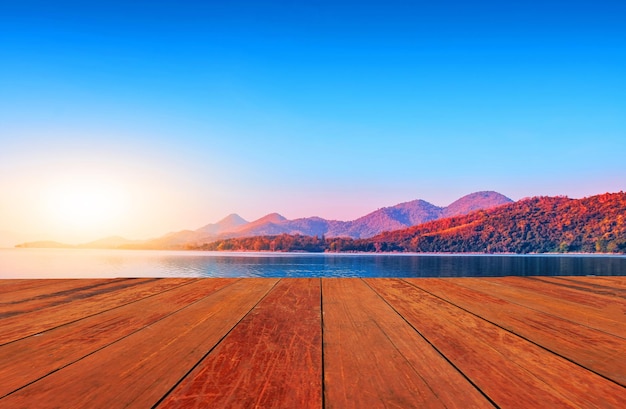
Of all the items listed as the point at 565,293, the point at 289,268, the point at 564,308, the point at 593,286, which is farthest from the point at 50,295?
the point at 289,268

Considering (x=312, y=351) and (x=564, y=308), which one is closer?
(x=312, y=351)

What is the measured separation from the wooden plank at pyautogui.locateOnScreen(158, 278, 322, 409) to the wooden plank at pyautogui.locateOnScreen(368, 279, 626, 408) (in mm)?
506

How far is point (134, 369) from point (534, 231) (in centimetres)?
7592

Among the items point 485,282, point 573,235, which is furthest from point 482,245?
point 485,282

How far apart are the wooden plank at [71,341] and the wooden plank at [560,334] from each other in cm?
182

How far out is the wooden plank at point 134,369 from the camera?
3.12ft

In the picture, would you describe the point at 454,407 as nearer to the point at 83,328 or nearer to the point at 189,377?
the point at 189,377

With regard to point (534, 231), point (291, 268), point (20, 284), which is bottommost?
point (291, 268)

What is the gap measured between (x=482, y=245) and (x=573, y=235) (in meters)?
14.4

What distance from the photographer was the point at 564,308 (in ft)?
7.40

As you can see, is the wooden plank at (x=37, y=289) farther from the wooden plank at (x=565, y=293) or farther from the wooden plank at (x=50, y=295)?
the wooden plank at (x=565, y=293)

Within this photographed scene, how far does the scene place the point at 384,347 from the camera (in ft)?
4.58

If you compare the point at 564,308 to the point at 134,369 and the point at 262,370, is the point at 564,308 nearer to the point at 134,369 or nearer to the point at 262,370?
the point at 262,370

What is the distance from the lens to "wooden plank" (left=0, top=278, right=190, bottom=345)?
5.65 ft
